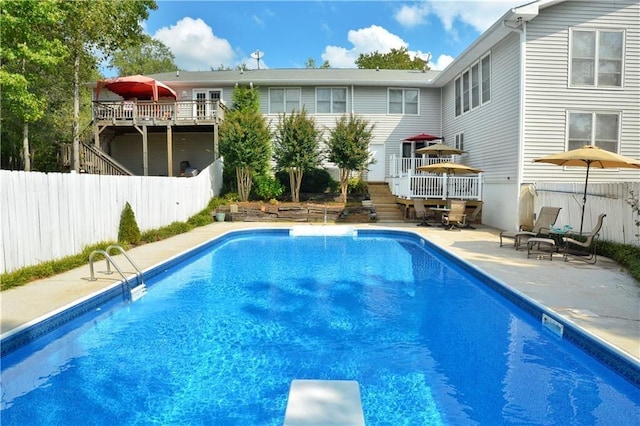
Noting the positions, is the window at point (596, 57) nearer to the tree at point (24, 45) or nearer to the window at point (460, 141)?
the window at point (460, 141)

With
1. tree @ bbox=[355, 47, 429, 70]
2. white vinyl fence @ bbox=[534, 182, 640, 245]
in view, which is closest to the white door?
white vinyl fence @ bbox=[534, 182, 640, 245]

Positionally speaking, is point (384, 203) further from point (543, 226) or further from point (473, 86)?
point (543, 226)

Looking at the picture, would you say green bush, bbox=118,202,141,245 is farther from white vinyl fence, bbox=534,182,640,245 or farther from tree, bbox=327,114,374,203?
white vinyl fence, bbox=534,182,640,245

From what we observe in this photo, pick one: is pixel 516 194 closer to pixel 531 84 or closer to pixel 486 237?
pixel 486 237

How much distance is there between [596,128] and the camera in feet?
42.5

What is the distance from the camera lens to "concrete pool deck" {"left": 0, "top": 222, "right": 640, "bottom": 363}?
4773 mm

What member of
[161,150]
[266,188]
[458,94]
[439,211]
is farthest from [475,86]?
[161,150]

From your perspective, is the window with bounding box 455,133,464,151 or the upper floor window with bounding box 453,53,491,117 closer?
the upper floor window with bounding box 453,53,491,117

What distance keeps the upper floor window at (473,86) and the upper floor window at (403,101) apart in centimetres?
259

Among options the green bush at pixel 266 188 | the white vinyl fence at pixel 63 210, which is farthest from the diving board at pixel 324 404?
the green bush at pixel 266 188

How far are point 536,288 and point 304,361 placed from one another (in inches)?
156

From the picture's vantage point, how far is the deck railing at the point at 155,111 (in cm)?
1827

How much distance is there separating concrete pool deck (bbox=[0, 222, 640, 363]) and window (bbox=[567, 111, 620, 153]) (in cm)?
523

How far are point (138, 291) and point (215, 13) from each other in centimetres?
2706
